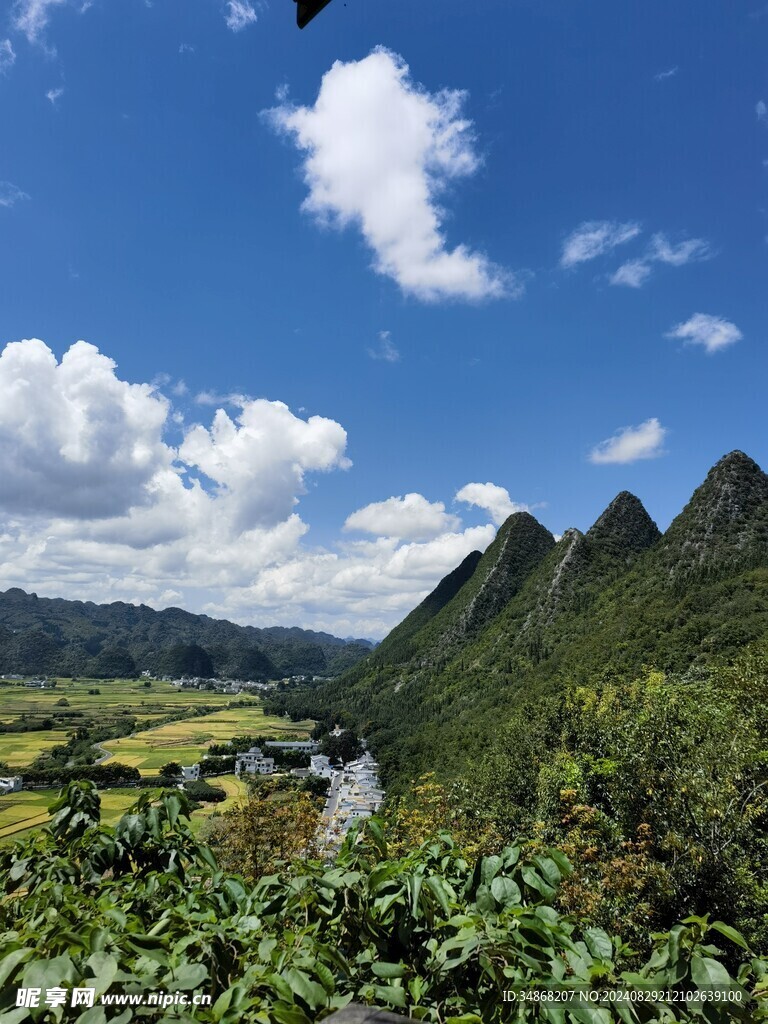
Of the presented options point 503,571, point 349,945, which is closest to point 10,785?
point 349,945

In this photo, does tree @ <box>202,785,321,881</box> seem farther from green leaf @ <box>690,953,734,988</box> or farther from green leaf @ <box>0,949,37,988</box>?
green leaf @ <box>690,953,734,988</box>

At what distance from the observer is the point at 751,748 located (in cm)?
999

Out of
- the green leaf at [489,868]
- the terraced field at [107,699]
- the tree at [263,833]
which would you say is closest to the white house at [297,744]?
the terraced field at [107,699]

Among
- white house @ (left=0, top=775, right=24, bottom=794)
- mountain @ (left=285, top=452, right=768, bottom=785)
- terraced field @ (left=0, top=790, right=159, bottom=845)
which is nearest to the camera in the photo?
terraced field @ (left=0, top=790, right=159, bottom=845)

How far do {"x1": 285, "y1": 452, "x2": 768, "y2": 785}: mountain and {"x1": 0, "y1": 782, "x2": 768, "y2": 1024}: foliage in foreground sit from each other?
34.2 m

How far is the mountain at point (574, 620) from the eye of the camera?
38344mm

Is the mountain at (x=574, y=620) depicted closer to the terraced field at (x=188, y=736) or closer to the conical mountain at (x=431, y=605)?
the terraced field at (x=188, y=736)

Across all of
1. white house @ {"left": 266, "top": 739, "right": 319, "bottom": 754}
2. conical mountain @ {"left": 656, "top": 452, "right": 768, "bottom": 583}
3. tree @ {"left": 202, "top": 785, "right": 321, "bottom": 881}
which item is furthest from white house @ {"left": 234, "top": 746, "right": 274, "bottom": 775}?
conical mountain @ {"left": 656, "top": 452, "right": 768, "bottom": 583}

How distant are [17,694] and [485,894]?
133m

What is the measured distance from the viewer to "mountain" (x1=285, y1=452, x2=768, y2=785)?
38.3 meters

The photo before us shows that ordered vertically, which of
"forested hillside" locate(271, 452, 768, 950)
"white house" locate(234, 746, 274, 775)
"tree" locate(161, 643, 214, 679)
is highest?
"forested hillside" locate(271, 452, 768, 950)

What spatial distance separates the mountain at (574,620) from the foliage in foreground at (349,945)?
3424cm

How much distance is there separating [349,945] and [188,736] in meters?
82.3

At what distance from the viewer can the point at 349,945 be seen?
6.52 feet
